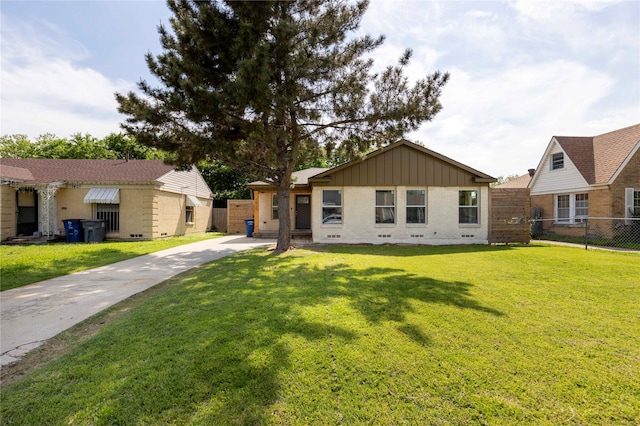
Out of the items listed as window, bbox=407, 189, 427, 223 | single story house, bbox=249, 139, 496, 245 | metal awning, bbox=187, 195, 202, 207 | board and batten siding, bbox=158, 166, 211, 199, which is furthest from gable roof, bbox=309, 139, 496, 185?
metal awning, bbox=187, 195, 202, 207

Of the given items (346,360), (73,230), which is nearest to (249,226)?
(73,230)

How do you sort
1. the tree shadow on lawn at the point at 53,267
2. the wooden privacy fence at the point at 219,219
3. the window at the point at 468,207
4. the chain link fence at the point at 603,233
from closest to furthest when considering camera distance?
the tree shadow on lawn at the point at 53,267
the chain link fence at the point at 603,233
the window at the point at 468,207
the wooden privacy fence at the point at 219,219

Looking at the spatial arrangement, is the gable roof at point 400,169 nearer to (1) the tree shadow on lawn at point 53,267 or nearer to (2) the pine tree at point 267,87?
(2) the pine tree at point 267,87

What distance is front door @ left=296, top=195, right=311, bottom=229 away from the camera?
16266 millimetres

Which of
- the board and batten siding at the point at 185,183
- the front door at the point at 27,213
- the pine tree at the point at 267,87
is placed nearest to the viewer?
the pine tree at the point at 267,87

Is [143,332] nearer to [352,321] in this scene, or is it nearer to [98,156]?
[352,321]

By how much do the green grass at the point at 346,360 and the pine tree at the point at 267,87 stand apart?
5.45 m

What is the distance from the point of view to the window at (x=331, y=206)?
1262cm

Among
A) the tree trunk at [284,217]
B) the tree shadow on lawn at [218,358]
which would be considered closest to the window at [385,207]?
the tree trunk at [284,217]

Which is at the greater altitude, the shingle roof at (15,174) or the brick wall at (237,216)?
the shingle roof at (15,174)

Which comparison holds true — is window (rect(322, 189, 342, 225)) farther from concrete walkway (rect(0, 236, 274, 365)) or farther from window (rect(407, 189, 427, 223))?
concrete walkway (rect(0, 236, 274, 365))

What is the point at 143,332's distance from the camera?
336 cm

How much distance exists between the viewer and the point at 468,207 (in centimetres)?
1267

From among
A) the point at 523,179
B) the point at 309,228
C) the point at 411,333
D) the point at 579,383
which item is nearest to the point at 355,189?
the point at 309,228
